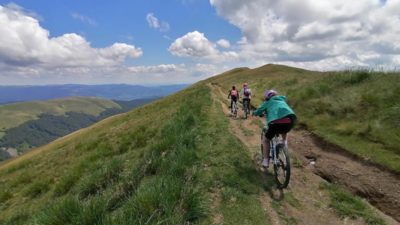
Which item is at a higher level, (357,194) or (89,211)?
(89,211)

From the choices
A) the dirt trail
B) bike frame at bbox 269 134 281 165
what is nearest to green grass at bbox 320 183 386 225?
the dirt trail

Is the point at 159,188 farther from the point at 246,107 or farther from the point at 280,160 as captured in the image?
the point at 246,107

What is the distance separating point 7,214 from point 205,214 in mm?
10110

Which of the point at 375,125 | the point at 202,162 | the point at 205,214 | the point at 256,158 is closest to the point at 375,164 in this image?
the point at 375,125

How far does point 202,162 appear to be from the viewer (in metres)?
11.2

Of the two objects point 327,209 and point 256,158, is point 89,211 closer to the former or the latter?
point 327,209

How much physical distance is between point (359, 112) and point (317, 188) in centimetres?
814

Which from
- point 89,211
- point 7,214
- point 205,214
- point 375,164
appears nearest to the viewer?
point 89,211

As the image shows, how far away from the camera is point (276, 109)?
10.3m

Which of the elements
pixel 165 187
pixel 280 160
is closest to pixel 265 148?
pixel 280 160

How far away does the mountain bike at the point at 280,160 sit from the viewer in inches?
391

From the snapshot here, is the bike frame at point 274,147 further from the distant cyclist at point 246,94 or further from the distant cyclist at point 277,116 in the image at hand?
the distant cyclist at point 246,94

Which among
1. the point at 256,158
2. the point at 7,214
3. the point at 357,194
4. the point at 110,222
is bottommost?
the point at 7,214

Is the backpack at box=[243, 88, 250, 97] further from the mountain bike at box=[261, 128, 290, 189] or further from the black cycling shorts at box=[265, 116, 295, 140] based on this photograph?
the black cycling shorts at box=[265, 116, 295, 140]
